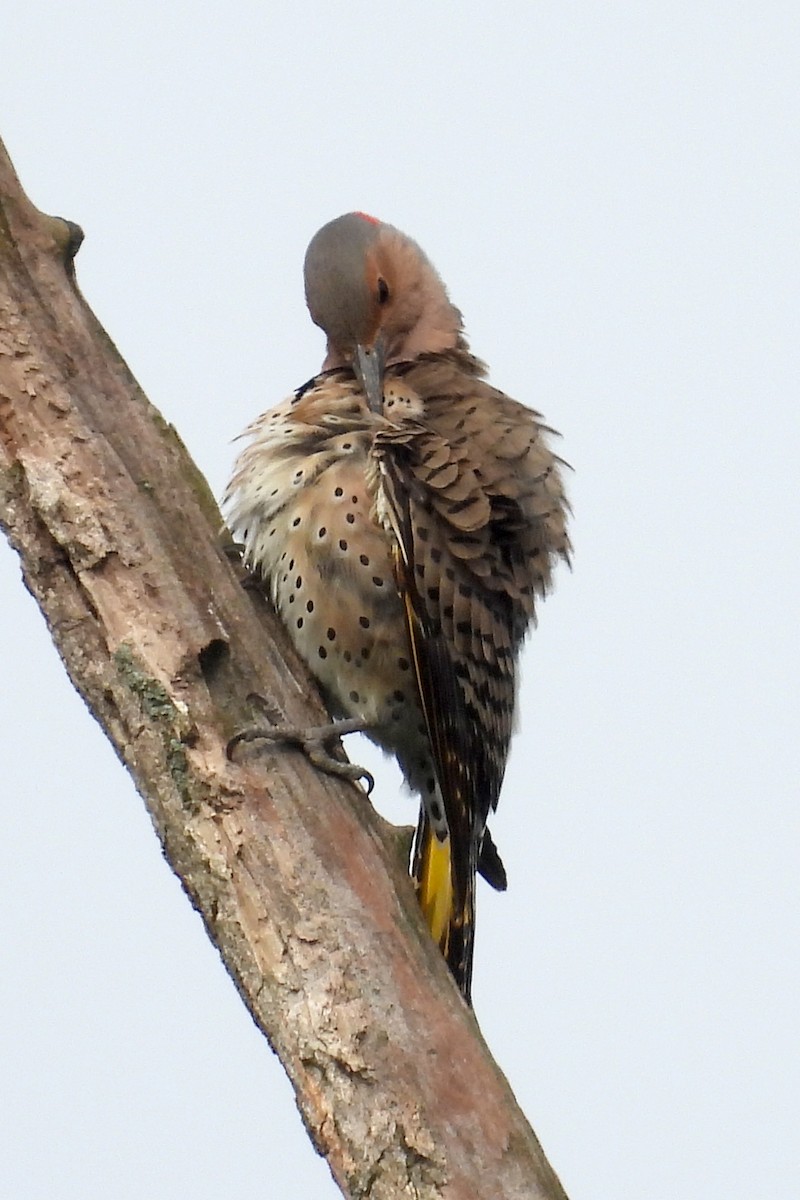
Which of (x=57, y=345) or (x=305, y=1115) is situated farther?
(x=57, y=345)

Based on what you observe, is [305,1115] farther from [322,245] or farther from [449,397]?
[322,245]

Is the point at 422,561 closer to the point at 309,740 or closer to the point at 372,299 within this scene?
the point at 309,740

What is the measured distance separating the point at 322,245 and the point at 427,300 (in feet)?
1.33

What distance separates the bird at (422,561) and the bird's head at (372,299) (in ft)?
0.44

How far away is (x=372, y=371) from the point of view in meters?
4.26

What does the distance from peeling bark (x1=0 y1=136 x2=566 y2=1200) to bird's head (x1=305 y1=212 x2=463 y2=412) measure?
1158 millimetres

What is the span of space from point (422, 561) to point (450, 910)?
87cm

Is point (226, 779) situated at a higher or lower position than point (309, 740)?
lower

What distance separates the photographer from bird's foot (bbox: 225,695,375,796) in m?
3.04

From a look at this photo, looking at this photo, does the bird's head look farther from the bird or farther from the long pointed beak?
the bird

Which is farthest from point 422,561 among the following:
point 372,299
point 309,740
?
point 372,299

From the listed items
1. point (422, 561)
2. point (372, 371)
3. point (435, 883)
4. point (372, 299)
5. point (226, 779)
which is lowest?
point (226, 779)

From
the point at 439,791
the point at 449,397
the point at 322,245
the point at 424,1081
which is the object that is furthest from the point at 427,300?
the point at 424,1081

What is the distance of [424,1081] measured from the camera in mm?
2785
